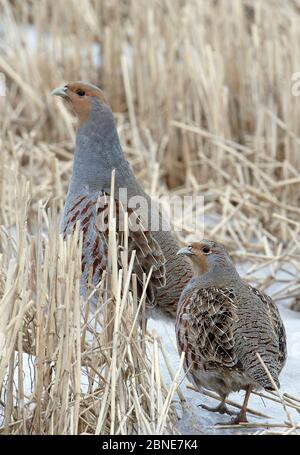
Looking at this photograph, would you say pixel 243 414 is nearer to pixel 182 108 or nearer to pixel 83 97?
pixel 83 97

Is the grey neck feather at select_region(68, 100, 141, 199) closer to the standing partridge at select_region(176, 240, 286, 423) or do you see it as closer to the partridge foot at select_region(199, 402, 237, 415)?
the standing partridge at select_region(176, 240, 286, 423)

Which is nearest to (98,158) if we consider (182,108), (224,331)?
(224,331)

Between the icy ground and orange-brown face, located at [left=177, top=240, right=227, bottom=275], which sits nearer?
the icy ground

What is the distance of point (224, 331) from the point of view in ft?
10.3

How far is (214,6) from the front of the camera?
7207 mm

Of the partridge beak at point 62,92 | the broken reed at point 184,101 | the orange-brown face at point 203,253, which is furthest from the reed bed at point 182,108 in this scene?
the orange-brown face at point 203,253

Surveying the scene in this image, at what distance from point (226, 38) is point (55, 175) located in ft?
6.63

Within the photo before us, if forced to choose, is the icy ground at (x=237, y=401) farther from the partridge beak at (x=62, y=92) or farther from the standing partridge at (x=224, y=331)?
the partridge beak at (x=62, y=92)

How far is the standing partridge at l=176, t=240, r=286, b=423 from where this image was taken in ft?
10.1

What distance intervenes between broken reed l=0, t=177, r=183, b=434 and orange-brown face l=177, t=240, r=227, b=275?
1.25 feet

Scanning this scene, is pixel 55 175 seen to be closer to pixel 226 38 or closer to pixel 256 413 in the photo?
pixel 226 38

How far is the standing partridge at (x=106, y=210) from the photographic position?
381 centimetres

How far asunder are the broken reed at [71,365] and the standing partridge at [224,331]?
0.58 ft

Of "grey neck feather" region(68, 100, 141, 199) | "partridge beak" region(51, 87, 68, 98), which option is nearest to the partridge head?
"grey neck feather" region(68, 100, 141, 199)
